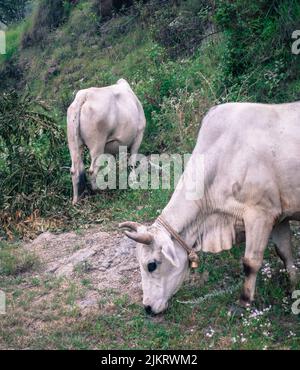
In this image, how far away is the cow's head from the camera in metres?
5.65

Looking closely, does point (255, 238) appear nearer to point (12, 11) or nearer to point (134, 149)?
point (134, 149)

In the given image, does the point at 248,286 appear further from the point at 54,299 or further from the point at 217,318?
the point at 54,299

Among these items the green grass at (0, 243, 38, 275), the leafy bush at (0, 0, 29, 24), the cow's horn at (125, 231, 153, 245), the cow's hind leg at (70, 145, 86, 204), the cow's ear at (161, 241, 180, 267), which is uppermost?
the leafy bush at (0, 0, 29, 24)

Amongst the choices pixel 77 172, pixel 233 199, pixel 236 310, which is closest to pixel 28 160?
pixel 77 172

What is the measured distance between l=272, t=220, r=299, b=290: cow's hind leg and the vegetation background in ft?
0.39

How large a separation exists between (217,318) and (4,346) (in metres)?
1.73

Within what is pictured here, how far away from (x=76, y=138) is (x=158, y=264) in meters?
3.33

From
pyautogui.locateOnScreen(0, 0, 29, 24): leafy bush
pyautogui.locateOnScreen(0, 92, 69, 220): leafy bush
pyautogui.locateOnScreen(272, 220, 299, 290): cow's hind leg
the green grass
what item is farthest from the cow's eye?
pyautogui.locateOnScreen(0, 0, 29, 24): leafy bush

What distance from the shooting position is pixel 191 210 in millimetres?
5828

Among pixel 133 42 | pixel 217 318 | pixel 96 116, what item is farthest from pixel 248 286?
pixel 133 42

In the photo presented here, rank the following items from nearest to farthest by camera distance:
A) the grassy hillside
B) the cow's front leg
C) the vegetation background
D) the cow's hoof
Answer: the cow's front leg, the cow's hoof, the vegetation background, the grassy hillside

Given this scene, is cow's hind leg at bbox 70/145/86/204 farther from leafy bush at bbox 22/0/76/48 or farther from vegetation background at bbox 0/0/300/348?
leafy bush at bbox 22/0/76/48

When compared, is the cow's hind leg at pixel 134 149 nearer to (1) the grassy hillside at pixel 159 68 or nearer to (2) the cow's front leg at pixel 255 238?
(1) the grassy hillside at pixel 159 68

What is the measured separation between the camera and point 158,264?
5.69 m
